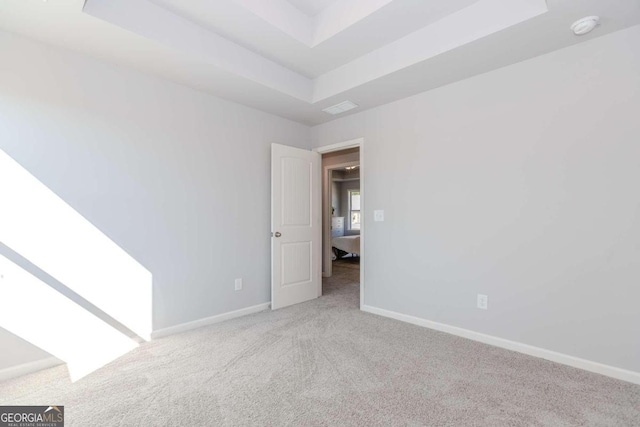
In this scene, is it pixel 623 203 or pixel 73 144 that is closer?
pixel 623 203

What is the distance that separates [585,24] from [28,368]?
460 cm

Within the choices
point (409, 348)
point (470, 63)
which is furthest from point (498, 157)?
point (409, 348)

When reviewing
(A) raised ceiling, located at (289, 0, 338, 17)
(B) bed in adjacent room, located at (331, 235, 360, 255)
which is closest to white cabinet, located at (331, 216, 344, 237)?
(B) bed in adjacent room, located at (331, 235, 360, 255)

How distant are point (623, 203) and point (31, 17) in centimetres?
423

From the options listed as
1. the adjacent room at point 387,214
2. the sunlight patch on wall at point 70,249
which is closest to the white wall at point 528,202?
the adjacent room at point 387,214

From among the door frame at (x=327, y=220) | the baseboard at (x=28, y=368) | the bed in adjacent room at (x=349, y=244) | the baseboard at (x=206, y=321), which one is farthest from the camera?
the bed in adjacent room at (x=349, y=244)

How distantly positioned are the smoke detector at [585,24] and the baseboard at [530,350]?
93.3 inches

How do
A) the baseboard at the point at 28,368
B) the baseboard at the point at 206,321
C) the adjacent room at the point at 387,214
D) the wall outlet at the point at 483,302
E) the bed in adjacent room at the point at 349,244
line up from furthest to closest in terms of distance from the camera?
the bed in adjacent room at the point at 349,244 < the baseboard at the point at 206,321 < the wall outlet at the point at 483,302 < the baseboard at the point at 28,368 < the adjacent room at the point at 387,214

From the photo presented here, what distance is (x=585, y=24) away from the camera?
1952mm

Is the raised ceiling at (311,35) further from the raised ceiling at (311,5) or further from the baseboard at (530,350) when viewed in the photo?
the baseboard at (530,350)

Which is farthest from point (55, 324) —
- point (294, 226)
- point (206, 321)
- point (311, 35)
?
point (311, 35)

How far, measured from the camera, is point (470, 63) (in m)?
2.50

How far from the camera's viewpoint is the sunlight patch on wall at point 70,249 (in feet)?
6.84

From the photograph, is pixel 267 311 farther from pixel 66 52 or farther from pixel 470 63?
pixel 470 63
